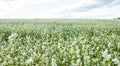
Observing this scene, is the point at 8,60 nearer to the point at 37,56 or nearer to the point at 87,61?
the point at 37,56

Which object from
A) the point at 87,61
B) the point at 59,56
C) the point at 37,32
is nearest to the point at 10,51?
the point at 59,56

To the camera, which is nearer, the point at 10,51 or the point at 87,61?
the point at 87,61

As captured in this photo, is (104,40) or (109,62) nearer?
(109,62)

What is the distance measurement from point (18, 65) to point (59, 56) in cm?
190

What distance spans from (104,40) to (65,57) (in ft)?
18.1

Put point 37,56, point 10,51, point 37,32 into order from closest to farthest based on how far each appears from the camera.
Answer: point 37,56, point 10,51, point 37,32

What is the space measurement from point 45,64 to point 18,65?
74 centimetres

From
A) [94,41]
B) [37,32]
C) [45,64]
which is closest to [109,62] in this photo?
[45,64]

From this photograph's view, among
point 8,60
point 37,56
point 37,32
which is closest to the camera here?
point 8,60

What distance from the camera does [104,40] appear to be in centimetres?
1446

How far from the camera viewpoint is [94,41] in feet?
45.7

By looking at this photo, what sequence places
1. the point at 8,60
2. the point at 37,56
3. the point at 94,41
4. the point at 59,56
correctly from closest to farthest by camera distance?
the point at 8,60 < the point at 37,56 < the point at 59,56 < the point at 94,41

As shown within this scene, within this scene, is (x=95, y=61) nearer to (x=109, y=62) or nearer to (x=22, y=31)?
(x=109, y=62)

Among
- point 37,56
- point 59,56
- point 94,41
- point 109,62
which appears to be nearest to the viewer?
point 109,62
